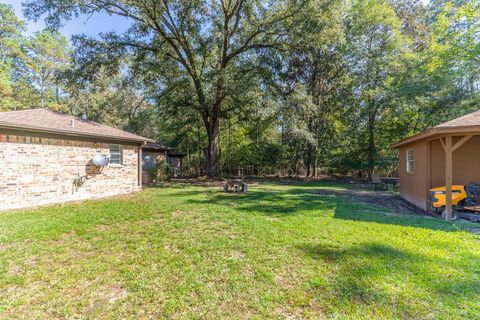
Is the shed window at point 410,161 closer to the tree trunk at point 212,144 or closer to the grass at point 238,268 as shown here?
the grass at point 238,268

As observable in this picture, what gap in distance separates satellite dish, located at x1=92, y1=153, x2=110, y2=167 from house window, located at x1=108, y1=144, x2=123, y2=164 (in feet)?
1.92

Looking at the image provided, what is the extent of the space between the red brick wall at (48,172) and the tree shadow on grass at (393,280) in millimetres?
8352

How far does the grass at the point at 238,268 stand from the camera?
7.92ft

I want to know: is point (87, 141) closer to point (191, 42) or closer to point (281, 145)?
point (191, 42)

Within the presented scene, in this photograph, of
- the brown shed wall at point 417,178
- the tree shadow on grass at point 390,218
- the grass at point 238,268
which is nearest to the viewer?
the grass at point 238,268

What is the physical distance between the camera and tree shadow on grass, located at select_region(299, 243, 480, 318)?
2480 mm

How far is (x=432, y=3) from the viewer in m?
18.6

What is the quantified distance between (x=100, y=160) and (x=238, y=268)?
783 centimetres

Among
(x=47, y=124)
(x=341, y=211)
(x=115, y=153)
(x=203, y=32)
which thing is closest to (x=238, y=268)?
(x=341, y=211)

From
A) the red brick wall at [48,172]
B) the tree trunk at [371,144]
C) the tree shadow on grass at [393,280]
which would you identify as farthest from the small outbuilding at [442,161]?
the red brick wall at [48,172]

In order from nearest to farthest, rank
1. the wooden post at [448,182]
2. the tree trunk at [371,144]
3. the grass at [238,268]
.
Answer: the grass at [238,268] < the wooden post at [448,182] < the tree trunk at [371,144]

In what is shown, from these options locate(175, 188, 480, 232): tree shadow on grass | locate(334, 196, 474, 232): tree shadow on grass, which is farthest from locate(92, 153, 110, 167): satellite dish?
locate(334, 196, 474, 232): tree shadow on grass

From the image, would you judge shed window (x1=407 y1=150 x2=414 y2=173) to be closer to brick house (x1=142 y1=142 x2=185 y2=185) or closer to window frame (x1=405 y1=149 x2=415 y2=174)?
window frame (x1=405 y1=149 x2=415 y2=174)

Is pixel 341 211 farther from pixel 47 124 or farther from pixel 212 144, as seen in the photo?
pixel 212 144
